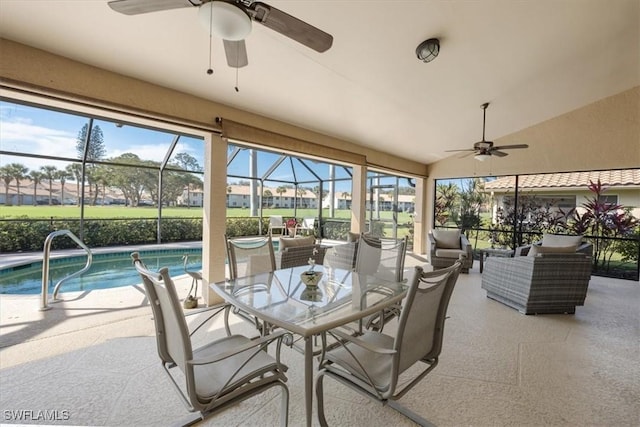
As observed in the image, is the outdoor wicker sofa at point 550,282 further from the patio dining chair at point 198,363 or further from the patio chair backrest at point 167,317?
the patio chair backrest at point 167,317

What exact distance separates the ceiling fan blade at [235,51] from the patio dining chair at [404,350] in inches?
71.3

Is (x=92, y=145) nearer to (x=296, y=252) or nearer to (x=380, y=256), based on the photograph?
(x=296, y=252)

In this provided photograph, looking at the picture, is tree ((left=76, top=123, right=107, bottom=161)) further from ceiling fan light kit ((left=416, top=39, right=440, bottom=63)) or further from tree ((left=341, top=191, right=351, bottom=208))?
tree ((left=341, top=191, right=351, bottom=208))

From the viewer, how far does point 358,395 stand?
6.33ft

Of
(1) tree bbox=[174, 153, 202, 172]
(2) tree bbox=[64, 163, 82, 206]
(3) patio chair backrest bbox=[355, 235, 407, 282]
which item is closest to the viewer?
(3) patio chair backrest bbox=[355, 235, 407, 282]

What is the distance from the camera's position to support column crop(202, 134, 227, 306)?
3543 millimetres

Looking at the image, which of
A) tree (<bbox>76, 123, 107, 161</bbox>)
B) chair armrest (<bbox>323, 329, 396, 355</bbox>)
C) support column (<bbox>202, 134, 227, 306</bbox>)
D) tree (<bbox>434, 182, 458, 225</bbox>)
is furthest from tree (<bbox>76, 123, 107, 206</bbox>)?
tree (<bbox>434, 182, 458, 225</bbox>)

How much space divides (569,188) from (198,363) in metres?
7.66

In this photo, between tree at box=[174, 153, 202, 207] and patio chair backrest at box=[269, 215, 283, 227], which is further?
patio chair backrest at box=[269, 215, 283, 227]

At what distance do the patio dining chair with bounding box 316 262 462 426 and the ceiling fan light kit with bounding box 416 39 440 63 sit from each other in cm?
239

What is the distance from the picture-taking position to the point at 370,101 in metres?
4.00

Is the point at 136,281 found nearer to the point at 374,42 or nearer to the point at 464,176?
the point at 374,42

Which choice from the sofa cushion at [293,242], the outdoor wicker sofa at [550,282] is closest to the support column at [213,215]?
the sofa cushion at [293,242]

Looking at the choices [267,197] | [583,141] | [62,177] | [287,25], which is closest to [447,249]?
[583,141]
